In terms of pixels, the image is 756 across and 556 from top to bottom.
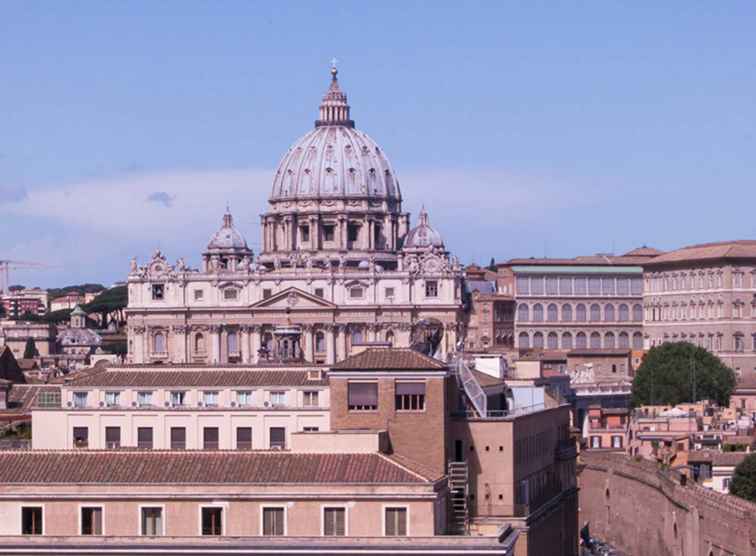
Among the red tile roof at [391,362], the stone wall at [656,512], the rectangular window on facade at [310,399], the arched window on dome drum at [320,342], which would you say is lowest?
the stone wall at [656,512]

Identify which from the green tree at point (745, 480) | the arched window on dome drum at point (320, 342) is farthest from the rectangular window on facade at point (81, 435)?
the arched window on dome drum at point (320, 342)

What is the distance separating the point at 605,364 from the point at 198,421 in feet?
415

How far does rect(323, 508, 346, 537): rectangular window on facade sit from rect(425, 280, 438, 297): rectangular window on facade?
479ft

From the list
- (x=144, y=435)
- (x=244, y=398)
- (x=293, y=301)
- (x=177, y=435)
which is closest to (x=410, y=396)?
(x=244, y=398)

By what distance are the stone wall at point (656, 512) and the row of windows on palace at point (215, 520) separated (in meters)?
23.4

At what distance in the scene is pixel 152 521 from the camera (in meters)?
53.9

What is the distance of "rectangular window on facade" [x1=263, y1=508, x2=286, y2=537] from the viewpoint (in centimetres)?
5319

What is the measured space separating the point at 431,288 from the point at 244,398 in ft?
432

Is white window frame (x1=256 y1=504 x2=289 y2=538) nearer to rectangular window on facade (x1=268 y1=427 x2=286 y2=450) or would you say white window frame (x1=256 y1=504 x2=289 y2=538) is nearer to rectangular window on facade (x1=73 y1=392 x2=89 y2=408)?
rectangular window on facade (x1=268 y1=427 x2=286 y2=450)

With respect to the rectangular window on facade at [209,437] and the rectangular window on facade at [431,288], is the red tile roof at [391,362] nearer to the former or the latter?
the rectangular window on facade at [209,437]

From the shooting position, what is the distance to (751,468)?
89438mm

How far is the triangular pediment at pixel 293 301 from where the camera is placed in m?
197

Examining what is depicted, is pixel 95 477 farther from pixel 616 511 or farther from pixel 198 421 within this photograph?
pixel 616 511

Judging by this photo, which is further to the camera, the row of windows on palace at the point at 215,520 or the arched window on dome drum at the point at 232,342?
the arched window on dome drum at the point at 232,342
